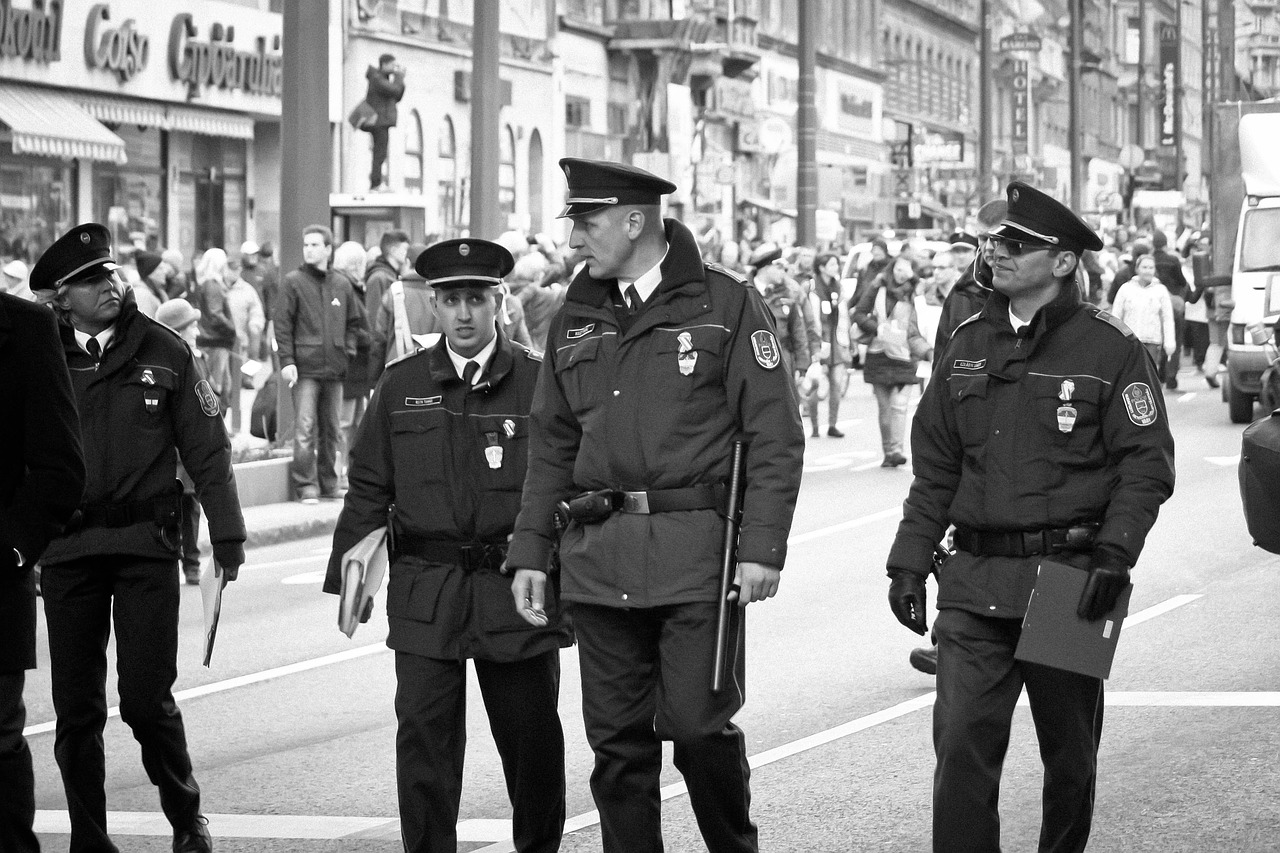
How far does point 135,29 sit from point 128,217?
2654 mm

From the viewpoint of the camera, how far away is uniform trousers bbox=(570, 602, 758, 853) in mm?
5809

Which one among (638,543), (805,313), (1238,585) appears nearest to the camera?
(638,543)

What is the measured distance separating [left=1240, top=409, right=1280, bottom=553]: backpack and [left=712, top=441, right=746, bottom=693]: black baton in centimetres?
196

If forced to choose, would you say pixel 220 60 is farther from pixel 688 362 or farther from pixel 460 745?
pixel 688 362

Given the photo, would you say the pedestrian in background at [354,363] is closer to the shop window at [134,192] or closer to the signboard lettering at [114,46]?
the shop window at [134,192]

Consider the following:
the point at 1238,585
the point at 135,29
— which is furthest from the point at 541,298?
the point at 135,29

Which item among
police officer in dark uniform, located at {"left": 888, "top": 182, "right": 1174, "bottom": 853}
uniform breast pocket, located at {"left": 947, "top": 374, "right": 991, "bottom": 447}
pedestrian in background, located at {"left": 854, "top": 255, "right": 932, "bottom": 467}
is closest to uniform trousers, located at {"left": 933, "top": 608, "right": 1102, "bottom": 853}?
police officer in dark uniform, located at {"left": 888, "top": 182, "right": 1174, "bottom": 853}

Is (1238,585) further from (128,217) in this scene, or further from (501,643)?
(128,217)

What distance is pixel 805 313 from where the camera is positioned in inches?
849

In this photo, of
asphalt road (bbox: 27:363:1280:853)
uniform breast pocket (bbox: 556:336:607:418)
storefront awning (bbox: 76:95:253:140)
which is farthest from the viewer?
storefront awning (bbox: 76:95:253:140)

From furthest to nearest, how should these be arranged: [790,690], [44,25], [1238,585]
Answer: [44,25]
[1238,585]
[790,690]

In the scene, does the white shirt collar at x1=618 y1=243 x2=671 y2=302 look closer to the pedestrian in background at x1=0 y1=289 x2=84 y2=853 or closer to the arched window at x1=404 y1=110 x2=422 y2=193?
the pedestrian in background at x1=0 y1=289 x2=84 y2=853

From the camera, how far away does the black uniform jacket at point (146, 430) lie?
6.84 metres

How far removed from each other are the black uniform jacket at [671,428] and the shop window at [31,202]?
2492 centimetres
